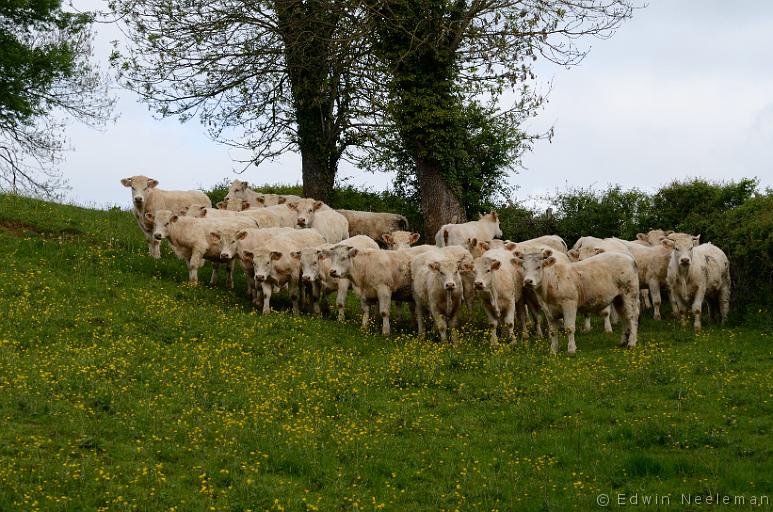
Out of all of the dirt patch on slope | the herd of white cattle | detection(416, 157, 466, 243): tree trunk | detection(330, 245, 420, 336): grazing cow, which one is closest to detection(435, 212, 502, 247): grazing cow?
the herd of white cattle

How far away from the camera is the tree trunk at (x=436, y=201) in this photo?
106 ft

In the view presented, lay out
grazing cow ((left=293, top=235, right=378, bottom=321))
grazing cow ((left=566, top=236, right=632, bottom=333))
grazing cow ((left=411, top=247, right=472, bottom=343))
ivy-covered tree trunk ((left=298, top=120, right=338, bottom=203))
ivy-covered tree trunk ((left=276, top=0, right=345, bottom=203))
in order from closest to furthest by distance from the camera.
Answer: grazing cow ((left=411, top=247, right=472, bottom=343)) < grazing cow ((left=566, top=236, right=632, bottom=333)) < grazing cow ((left=293, top=235, right=378, bottom=321)) < ivy-covered tree trunk ((left=276, top=0, right=345, bottom=203)) < ivy-covered tree trunk ((left=298, top=120, right=338, bottom=203))

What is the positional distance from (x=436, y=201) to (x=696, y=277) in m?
10.5

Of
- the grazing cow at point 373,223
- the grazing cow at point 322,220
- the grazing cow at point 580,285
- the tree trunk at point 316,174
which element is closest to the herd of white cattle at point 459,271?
the grazing cow at point 580,285

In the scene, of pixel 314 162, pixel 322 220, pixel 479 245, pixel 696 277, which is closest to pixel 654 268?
pixel 696 277

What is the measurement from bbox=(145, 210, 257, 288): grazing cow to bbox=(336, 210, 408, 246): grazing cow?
23.0 feet

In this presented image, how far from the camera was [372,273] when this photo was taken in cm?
Result: 2461

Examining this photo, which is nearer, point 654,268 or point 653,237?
point 654,268

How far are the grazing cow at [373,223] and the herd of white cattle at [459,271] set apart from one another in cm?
442

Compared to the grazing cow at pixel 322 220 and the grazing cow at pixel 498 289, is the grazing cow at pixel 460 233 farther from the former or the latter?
the grazing cow at pixel 498 289

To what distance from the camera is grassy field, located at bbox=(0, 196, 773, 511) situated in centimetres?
1391

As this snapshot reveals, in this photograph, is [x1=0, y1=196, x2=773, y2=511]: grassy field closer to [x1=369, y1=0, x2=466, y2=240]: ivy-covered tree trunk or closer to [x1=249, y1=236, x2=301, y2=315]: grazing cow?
[x1=249, y1=236, x2=301, y2=315]: grazing cow

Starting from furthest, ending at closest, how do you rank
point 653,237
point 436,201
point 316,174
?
point 316,174 < point 436,201 < point 653,237

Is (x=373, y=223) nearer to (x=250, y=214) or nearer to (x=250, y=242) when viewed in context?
(x=250, y=214)
